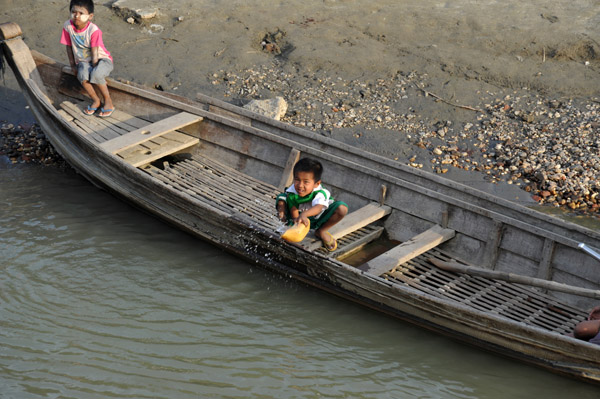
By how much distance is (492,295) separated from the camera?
5133 millimetres

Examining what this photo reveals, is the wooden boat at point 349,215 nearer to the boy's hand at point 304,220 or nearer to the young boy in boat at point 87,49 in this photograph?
the boy's hand at point 304,220

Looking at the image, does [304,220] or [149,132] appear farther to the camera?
[149,132]

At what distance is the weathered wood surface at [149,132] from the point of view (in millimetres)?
6414

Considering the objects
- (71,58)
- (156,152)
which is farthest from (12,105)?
(156,152)

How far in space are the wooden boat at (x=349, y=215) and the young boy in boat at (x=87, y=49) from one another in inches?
12.9

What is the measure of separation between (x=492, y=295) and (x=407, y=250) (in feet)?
2.40

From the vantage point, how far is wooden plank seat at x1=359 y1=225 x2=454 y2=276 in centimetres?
512

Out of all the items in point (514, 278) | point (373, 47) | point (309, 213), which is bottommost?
point (514, 278)

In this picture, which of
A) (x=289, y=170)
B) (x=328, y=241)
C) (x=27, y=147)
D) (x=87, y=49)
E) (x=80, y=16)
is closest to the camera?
(x=328, y=241)

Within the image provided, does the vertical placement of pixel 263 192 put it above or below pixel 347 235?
above

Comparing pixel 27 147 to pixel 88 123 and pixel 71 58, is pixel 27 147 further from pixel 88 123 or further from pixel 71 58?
pixel 71 58

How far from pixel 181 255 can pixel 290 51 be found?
4.35m

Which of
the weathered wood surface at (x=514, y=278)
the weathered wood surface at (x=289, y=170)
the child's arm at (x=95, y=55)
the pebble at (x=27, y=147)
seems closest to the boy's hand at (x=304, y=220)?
the weathered wood surface at (x=514, y=278)

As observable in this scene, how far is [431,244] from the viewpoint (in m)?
5.37
